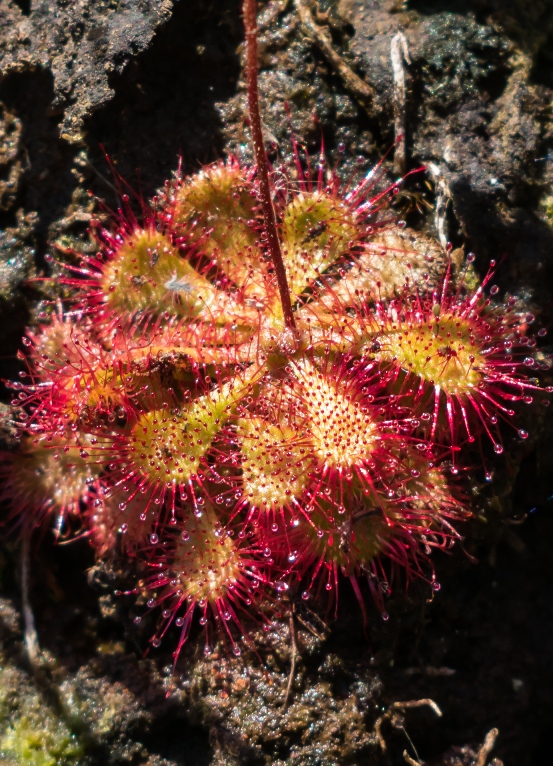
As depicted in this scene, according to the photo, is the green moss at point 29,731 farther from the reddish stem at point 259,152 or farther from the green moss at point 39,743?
the reddish stem at point 259,152

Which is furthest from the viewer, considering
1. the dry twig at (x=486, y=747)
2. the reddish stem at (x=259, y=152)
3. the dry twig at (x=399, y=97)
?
→ the dry twig at (x=399, y=97)

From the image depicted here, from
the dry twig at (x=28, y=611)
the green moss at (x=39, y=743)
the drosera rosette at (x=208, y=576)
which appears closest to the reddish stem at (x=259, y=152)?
the drosera rosette at (x=208, y=576)

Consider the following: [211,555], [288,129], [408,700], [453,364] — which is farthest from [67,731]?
[288,129]

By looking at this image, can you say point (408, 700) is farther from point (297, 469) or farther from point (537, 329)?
point (537, 329)

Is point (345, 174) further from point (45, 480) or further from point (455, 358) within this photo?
point (45, 480)

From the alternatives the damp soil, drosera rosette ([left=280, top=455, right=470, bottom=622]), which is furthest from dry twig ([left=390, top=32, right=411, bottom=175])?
drosera rosette ([left=280, top=455, right=470, bottom=622])

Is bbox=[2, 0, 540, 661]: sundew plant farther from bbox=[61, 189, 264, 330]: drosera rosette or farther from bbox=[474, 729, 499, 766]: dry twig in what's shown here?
bbox=[474, 729, 499, 766]: dry twig

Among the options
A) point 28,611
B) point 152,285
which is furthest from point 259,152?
point 28,611
